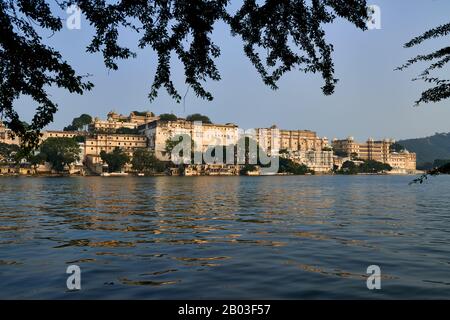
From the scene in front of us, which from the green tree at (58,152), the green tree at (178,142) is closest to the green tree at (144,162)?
the green tree at (178,142)

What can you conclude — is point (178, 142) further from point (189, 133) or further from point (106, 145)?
point (106, 145)

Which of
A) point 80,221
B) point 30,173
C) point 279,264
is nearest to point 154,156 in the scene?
point 30,173

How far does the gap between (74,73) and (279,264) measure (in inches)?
298

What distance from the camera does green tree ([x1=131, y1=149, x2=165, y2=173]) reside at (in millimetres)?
155625

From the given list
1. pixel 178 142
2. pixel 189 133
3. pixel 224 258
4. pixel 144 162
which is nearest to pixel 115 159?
pixel 144 162

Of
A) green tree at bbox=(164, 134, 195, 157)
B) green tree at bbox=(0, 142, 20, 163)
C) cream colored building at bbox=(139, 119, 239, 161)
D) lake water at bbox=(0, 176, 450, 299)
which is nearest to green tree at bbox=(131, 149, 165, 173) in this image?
green tree at bbox=(164, 134, 195, 157)

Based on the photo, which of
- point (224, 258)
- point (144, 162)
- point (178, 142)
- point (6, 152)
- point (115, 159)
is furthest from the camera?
point (178, 142)

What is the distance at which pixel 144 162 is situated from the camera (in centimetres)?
15675

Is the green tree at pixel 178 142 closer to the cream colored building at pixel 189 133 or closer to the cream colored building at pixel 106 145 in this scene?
the cream colored building at pixel 189 133

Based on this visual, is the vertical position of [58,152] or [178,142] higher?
[178,142]

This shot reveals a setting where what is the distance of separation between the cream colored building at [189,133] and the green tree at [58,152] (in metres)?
35.4

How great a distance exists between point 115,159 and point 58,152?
1986cm

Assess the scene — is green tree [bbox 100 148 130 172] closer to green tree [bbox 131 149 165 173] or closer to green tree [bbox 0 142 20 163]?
green tree [bbox 131 149 165 173]
